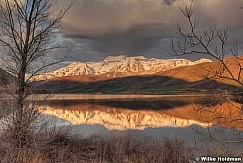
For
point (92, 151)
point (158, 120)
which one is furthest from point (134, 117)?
point (92, 151)

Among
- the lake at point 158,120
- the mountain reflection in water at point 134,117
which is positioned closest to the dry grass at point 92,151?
the lake at point 158,120

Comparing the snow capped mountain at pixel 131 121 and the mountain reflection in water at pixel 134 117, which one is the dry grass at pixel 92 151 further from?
the snow capped mountain at pixel 131 121

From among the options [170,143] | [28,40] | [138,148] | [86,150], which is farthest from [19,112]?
[170,143]

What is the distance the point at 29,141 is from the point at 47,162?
155 cm

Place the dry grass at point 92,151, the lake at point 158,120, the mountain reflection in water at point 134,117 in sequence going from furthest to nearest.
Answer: the mountain reflection in water at point 134,117
the dry grass at point 92,151
the lake at point 158,120

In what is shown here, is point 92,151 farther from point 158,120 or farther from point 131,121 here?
point 158,120

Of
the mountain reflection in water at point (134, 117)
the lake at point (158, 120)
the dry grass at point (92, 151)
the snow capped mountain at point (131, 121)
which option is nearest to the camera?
the lake at point (158, 120)

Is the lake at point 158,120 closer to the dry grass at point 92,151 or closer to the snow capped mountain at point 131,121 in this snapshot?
the snow capped mountain at point 131,121

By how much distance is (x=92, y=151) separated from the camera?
57.2ft

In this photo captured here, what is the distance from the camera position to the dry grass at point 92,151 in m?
13.0

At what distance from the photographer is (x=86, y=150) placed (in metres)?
17.5

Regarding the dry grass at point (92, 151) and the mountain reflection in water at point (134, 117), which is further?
the mountain reflection in water at point (134, 117)

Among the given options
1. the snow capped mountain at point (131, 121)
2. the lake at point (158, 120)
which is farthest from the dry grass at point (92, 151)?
the snow capped mountain at point (131, 121)

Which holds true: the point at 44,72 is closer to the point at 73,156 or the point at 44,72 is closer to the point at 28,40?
the point at 28,40
